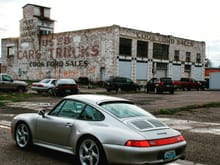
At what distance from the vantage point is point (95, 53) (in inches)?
1891

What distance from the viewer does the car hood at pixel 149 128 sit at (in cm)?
593

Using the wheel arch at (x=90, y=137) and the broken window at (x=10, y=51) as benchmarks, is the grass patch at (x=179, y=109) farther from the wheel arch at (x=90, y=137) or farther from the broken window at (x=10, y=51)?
the broken window at (x=10, y=51)

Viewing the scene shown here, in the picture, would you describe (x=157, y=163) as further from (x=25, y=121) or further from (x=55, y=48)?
(x=55, y=48)

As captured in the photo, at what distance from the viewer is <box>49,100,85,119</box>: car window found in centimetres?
684

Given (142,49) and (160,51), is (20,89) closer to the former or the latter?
(142,49)

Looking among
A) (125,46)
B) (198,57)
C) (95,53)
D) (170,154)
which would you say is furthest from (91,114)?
(198,57)

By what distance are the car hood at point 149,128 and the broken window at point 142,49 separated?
143 ft

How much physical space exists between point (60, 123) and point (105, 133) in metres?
1.26

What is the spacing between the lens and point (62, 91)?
2755cm

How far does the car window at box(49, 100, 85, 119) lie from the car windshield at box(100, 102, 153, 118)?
507 mm

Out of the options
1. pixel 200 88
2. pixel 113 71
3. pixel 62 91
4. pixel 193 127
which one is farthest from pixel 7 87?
pixel 200 88

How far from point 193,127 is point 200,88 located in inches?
1553

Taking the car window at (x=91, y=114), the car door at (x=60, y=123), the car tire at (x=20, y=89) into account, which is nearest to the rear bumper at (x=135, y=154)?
the car window at (x=91, y=114)

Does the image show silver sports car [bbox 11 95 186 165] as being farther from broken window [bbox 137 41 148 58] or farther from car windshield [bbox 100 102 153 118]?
broken window [bbox 137 41 148 58]
